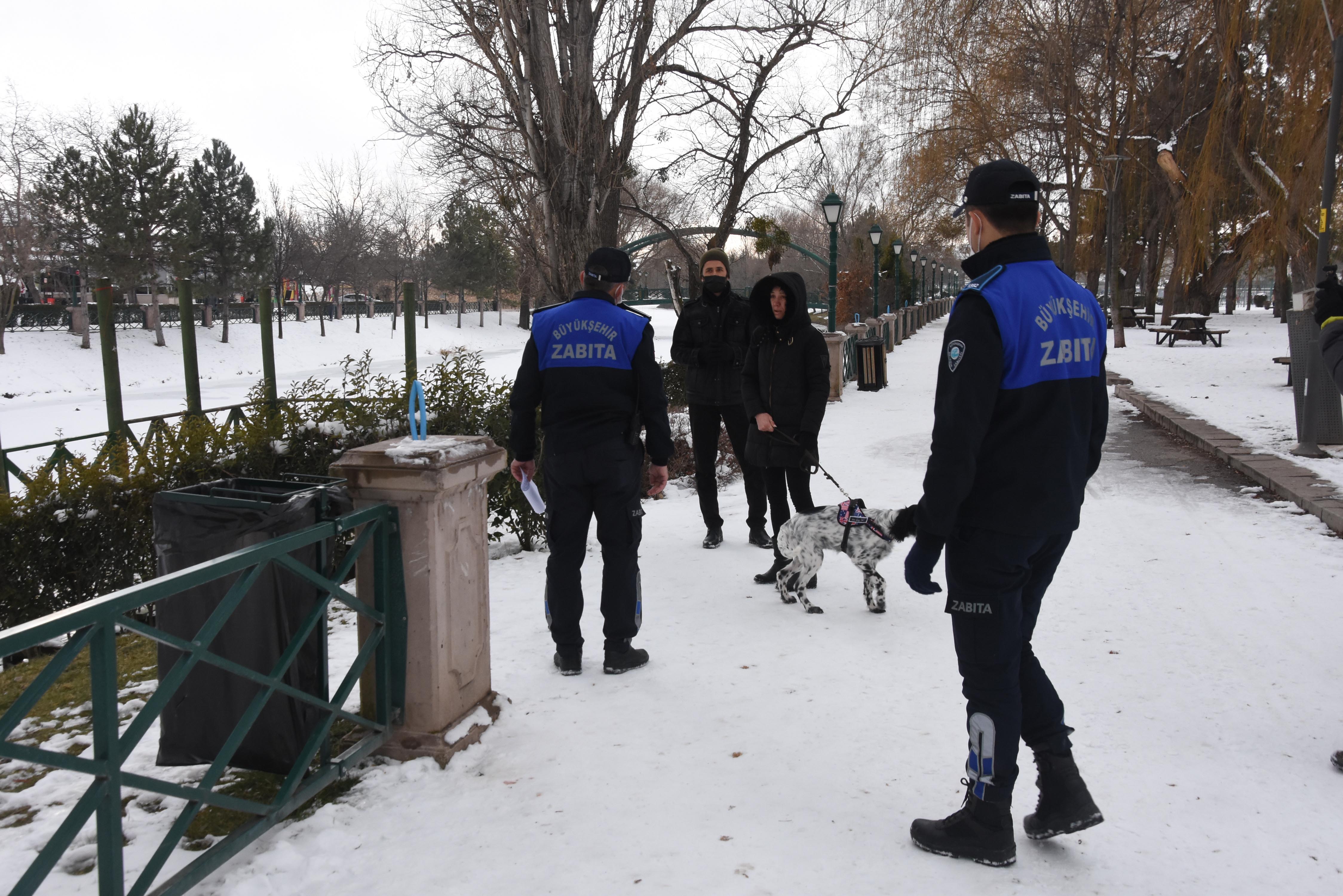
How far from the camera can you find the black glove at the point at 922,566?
8.65ft

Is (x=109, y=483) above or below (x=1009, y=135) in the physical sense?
below

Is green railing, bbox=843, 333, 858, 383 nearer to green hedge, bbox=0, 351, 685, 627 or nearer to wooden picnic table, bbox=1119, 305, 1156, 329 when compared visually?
green hedge, bbox=0, 351, 685, 627

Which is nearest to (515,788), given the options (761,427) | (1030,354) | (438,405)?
(1030,354)

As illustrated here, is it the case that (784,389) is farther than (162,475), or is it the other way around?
(784,389)

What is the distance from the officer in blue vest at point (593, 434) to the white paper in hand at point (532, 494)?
3 cm

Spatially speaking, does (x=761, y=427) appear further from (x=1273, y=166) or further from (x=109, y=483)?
(x=1273, y=166)

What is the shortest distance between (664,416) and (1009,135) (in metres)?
20.8

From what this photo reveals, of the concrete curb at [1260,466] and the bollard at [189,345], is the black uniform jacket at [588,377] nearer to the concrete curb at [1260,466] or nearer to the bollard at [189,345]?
the concrete curb at [1260,466]

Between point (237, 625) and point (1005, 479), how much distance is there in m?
2.32

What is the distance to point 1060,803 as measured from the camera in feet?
8.71

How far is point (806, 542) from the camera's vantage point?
16.2ft

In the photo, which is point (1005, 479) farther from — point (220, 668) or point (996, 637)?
point (220, 668)

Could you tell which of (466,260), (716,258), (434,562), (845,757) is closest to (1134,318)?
(716,258)

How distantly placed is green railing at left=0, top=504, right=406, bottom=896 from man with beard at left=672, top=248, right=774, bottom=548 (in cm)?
310
